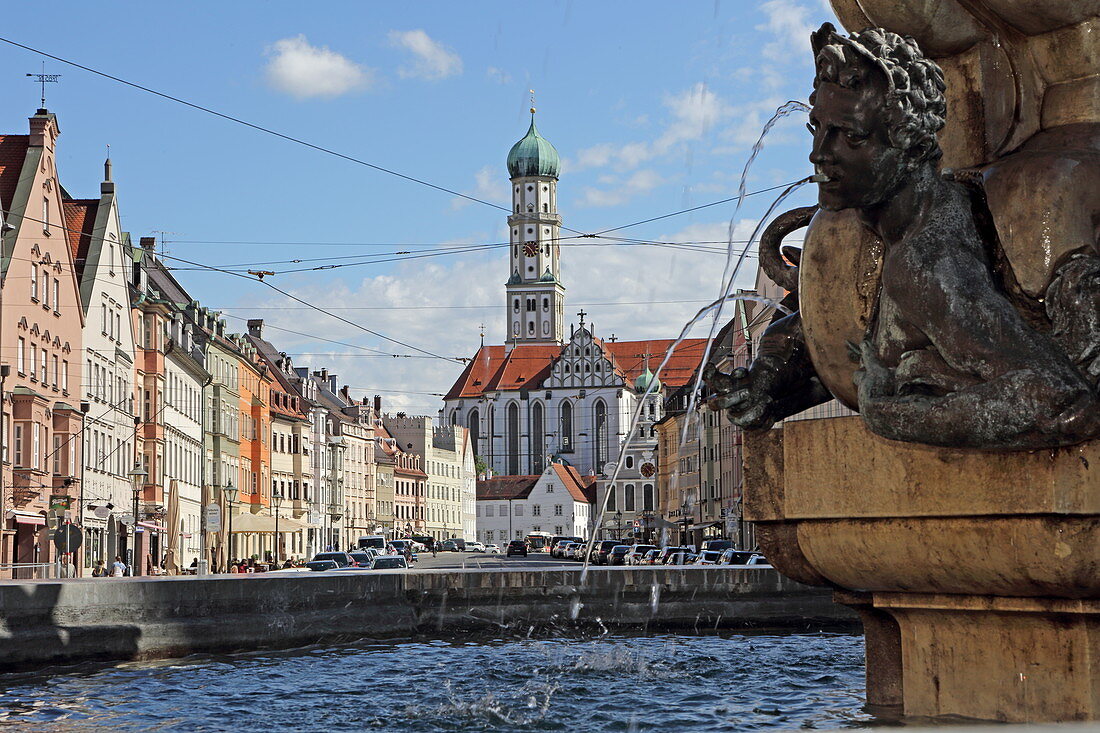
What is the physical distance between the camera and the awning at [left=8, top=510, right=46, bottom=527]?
44.8 m

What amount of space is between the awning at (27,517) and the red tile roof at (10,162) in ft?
32.1

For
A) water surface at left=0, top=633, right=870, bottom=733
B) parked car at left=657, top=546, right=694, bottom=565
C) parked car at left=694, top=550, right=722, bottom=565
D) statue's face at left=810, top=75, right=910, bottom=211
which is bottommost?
parked car at left=657, top=546, right=694, bottom=565

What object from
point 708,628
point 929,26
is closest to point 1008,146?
point 929,26

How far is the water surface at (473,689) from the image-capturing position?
8.01 meters

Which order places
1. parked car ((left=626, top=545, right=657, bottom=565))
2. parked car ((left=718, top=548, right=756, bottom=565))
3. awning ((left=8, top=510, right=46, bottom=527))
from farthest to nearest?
parked car ((left=626, top=545, right=657, bottom=565)) < awning ((left=8, top=510, right=46, bottom=527)) < parked car ((left=718, top=548, right=756, bottom=565))

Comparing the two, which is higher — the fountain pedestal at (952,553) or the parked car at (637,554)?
the fountain pedestal at (952,553)

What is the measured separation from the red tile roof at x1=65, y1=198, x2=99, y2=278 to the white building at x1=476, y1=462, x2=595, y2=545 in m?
119

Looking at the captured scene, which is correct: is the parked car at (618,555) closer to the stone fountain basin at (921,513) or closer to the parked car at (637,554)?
the parked car at (637,554)

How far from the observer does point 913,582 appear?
5680mm

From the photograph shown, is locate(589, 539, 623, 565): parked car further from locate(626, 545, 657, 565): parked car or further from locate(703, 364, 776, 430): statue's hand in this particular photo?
locate(703, 364, 776, 430): statue's hand

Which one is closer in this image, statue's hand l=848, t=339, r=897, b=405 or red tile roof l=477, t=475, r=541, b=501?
statue's hand l=848, t=339, r=897, b=405

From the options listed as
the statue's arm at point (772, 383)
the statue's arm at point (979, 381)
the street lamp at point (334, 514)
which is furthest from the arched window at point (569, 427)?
the statue's arm at point (979, 381)

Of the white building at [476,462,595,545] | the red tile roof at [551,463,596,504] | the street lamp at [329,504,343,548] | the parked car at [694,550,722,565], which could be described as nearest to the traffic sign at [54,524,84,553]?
the parked car at [694,550,722,565]

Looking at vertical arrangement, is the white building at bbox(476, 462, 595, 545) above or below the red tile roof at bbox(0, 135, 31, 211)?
below
